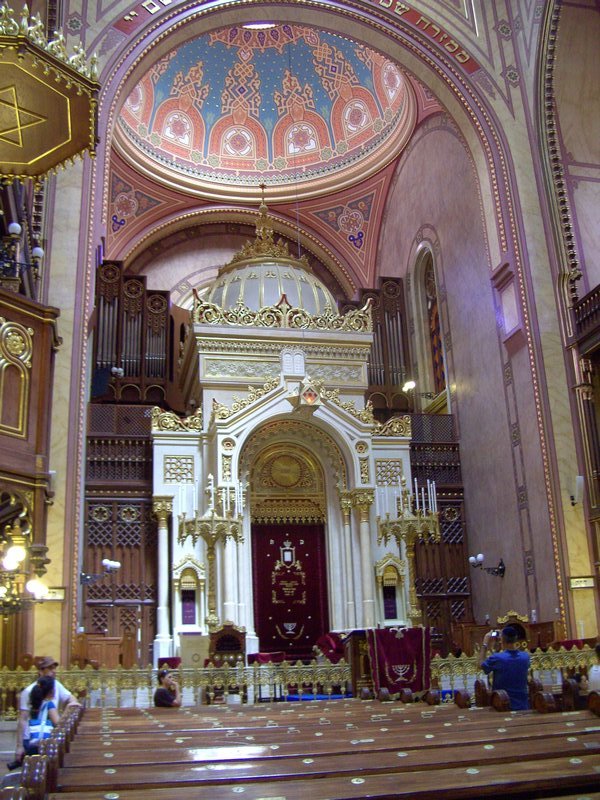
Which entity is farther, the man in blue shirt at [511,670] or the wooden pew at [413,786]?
the man in blue shirt at [511,670]

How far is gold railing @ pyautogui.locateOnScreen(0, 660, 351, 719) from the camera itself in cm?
934

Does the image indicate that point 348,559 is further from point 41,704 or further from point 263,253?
point 41,704

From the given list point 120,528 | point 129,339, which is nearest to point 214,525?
point 120,528

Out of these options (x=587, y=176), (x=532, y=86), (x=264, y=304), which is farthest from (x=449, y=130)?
(x=264, y=304)

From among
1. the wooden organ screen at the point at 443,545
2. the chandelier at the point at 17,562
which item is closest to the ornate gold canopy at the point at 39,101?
the chandelier at the point at 17,562

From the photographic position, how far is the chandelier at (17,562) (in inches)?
350

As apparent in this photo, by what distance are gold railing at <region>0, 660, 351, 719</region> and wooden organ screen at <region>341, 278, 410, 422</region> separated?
9.29 meters

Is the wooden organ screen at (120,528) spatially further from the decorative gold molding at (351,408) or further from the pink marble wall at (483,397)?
the pink marble wall at (483,397)

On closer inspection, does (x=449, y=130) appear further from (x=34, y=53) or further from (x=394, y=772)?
(x=394, y=772)

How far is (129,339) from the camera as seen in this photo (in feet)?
61.7

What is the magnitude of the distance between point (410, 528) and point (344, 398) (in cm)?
308

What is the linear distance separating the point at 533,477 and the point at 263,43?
49.0ft

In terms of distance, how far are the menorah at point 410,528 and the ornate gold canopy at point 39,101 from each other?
873 centimetres

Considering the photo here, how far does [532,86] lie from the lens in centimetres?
1623
